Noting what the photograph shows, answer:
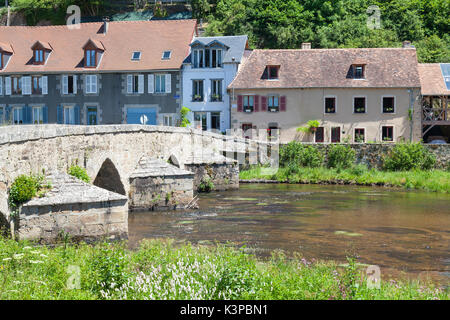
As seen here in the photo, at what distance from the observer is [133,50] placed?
128 ft

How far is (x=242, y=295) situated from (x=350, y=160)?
2261 cm

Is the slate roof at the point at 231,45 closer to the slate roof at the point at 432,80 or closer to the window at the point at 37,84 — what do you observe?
the window at the point at 37,84

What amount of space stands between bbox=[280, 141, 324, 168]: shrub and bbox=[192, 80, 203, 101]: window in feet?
28.5

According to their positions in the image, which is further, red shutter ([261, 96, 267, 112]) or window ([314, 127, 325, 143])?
red shutter ([261, 96, 267, 112])

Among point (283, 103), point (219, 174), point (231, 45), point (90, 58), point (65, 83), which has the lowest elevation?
point (219, 174)

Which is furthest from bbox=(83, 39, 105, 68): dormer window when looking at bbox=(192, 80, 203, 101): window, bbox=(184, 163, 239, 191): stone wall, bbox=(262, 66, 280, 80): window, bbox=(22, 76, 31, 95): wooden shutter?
bbox=(184, 163, 239, 191): stone wall

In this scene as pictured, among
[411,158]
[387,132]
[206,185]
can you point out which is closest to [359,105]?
[387,132]

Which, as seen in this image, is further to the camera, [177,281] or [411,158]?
[411,158]

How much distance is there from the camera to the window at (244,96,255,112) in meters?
35.9

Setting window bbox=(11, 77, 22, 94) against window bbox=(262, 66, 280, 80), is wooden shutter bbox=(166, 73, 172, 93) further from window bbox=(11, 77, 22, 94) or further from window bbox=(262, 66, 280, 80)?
window bbox=(11, 77, 22, 94)

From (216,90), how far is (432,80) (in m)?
12.3

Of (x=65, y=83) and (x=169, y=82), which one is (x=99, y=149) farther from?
(x=65, y=83)

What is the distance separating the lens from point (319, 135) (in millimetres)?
35406
